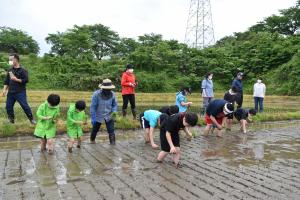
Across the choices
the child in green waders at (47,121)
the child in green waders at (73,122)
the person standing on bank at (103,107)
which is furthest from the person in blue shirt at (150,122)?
the child in green waders at (47,121)

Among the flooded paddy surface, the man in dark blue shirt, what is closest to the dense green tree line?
the man in dark blue shirt

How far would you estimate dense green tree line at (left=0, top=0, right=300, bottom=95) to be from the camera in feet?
101

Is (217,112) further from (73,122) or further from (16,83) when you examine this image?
(16,83)

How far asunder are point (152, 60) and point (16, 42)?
1506 centimetres

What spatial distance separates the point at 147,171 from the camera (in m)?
6.70

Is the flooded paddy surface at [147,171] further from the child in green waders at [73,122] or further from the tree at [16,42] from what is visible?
the tree at [16,42]

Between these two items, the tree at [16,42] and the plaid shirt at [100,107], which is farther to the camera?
the tree at [16,42]

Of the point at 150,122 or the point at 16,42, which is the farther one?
the point at 16,42

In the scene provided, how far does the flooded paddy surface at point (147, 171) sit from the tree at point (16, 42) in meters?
30.5

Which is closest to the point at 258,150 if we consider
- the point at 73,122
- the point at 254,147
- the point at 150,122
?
the point at 254,147

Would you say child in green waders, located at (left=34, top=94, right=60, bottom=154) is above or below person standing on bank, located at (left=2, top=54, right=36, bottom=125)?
below

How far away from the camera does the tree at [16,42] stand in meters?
38.0

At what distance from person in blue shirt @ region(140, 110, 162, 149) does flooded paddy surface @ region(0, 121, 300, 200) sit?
207mm

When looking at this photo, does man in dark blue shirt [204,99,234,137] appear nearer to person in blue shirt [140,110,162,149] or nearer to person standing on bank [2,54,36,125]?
person in blue shirt [140,110,162,149]
